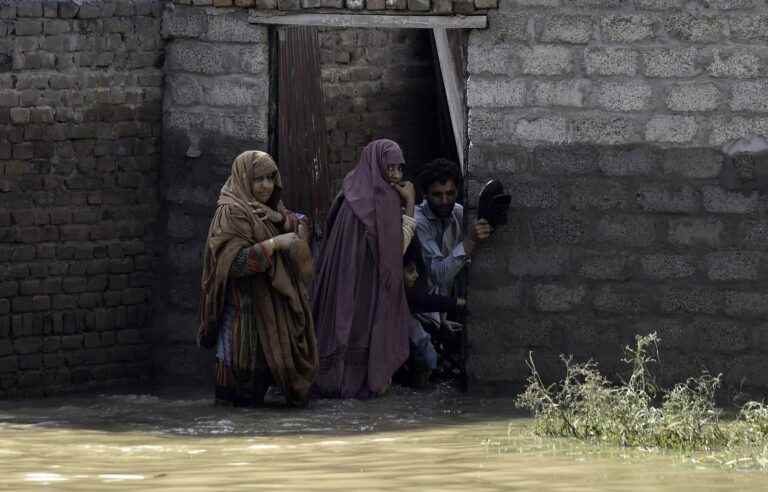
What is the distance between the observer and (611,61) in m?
8.62

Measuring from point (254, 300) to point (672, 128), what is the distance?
2.42 meters

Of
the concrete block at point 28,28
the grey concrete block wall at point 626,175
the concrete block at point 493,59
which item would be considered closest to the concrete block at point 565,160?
the grey concrete block wall at point 626,175

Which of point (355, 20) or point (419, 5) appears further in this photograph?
point (355, 20)

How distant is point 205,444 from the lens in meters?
6.95

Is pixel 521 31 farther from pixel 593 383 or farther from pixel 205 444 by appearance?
pixel 205 444

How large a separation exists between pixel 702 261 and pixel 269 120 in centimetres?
250

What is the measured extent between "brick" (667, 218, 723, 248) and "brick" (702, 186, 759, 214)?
76 millimetres

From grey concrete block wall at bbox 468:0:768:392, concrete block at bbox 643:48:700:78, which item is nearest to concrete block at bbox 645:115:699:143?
grey concrete block wall at bbox 468:0:768:392

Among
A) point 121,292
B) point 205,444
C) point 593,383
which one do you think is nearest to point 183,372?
point 121,292

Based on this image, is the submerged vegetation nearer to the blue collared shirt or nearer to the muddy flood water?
the muddy flood water

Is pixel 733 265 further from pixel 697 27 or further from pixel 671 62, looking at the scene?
pixel 697 27

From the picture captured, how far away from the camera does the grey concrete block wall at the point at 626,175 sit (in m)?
8.59

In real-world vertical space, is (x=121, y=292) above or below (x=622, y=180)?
below

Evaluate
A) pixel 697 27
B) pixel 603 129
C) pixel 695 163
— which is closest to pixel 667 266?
pixel 695 163
